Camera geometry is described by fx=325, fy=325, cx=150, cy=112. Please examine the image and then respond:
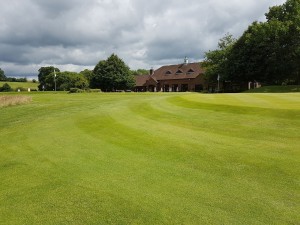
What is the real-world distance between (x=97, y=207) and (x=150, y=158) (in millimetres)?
3007

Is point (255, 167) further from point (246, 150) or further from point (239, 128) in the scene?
point (239, 128)

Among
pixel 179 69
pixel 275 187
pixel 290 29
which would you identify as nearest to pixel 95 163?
pixel 275 187

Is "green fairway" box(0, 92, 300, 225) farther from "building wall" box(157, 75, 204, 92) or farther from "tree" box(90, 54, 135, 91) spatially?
"tree" box(90, 54, 135, 91)

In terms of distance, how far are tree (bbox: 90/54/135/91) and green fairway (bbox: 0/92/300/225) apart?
82.4 metres

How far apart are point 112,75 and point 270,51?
47871 millimetres

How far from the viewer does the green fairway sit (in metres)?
5.85

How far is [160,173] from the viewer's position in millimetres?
7750

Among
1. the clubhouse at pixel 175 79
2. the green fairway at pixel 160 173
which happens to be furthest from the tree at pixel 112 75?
the green fairway at pixel 160 173

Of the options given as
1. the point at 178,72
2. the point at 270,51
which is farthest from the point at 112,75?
the point at 270,51

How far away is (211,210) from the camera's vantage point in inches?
229

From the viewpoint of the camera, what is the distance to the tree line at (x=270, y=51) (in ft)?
190

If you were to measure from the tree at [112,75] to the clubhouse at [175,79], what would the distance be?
12457mm

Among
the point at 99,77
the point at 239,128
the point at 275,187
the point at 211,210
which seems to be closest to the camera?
the point at 211,210

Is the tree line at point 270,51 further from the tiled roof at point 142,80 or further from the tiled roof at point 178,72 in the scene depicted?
the tiled roof at point 142,80
